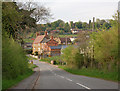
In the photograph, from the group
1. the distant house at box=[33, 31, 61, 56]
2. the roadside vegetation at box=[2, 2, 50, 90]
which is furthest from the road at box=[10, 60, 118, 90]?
the distant house at box=[33, 31, 61, 56]

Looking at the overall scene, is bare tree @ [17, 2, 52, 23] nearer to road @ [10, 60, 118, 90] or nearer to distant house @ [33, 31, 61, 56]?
road @ [10, 60, 118, 90]

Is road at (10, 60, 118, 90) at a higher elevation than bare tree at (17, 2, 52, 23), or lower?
lower

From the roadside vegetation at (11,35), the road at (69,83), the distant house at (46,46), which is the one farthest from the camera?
the distant house at (46,46)

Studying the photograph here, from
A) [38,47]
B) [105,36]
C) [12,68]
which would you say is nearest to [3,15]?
[12,68]

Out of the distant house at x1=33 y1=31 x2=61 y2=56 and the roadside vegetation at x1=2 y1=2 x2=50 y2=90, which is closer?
the roadside vegetation at x1=2 y1=2 x2=50 y2=90

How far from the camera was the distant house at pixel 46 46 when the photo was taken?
109750 millimetres

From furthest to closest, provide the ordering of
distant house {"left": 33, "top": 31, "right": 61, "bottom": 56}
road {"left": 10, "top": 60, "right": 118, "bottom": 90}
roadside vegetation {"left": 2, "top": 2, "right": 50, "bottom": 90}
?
1. distant house {"left": 33, "top": 31, "right": 61, "bottom": 56}
2. roadside vegetation {"left": 2, "top": 2, "right": 50, "bottom": 90}
3. road {"left": 10, "top": 60, "right": 118, "bottom": 90}

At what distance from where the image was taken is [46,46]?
11494 cm

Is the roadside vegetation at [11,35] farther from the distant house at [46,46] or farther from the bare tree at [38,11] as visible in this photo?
the distant house at [46,46]

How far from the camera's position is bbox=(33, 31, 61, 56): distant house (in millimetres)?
109750

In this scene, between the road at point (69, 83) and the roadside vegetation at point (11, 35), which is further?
the roadside vegetation at point (11, 35)

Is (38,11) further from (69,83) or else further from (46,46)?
(46,46)

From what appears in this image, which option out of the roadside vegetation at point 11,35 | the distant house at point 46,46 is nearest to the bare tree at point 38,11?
the roadside vegetation at point 11,35

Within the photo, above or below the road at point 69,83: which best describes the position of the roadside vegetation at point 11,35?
above
